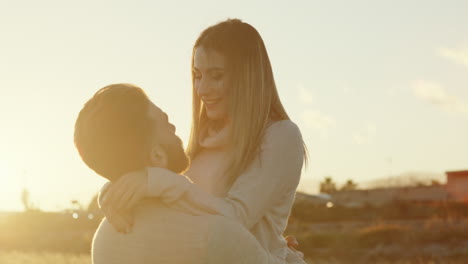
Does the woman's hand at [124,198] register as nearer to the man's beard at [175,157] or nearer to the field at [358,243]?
the man's beard at [175,157]

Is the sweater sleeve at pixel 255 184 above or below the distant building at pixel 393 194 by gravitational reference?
Answer: above

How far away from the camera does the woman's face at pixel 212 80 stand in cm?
422

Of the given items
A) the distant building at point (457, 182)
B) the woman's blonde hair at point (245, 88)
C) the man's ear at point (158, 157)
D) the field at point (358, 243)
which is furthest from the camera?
the distant building at point (457, 182)

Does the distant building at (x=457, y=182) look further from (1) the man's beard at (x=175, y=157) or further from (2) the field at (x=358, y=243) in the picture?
(1) the man's beard at (x=175, y=157)

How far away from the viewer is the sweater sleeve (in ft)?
11.2

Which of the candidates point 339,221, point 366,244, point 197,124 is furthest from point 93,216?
point 197,124

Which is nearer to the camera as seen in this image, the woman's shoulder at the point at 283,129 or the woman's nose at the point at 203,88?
the woman's shoulder at the point at 283,129

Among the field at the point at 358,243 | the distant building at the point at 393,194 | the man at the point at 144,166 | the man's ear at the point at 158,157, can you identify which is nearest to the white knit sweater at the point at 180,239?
the man at the point at 144,166

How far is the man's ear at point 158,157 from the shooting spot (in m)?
3.48

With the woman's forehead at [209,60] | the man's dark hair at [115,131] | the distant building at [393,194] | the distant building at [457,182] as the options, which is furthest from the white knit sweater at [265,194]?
the distant building at [457,182]

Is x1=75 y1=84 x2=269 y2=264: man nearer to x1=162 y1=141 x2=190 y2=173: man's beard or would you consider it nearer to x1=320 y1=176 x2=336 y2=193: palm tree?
x1=162 y1=141 x2=190 y2=173: man's beard

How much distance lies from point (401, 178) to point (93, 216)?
24.6 metres

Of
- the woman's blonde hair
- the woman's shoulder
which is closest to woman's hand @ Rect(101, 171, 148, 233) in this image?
the woman's blonde hair

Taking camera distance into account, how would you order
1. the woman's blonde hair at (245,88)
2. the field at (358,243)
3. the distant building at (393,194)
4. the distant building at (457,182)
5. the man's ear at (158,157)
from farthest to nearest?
the distant building at (457,182) < the distant building at (393,194) < the field at (358,243) < the woman's blonde hair at (245,88) < the man's ear at (158,157)
